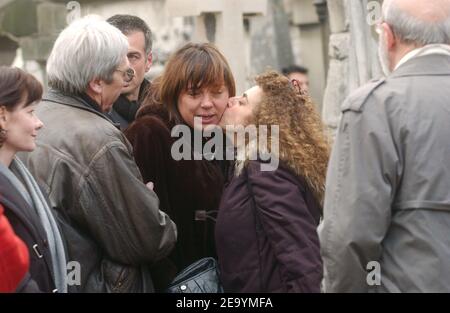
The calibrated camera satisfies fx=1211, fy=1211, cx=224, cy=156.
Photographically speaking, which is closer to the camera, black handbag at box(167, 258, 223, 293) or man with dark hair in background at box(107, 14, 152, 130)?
black handbag at box(167, 258, 223, 293)

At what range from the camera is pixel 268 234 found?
4.39m

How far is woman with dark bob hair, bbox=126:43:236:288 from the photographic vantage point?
491 centimetres

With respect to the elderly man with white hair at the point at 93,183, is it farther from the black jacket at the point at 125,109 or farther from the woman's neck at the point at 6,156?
the black jacket at the point at 125,109

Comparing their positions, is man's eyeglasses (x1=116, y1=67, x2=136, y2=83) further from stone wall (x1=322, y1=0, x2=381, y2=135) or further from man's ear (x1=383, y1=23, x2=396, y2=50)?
stone wall (x1=322, y1=0, x2=381, y2=135)

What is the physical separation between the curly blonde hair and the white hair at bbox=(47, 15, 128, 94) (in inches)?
23.0

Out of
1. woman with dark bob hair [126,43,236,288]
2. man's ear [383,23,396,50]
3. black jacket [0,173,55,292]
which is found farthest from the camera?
woman with dark bob hair [126,43,236,288]

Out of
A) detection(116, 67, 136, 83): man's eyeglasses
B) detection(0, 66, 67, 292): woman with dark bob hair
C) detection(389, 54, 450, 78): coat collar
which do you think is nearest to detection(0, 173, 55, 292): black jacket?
detection(0, 66, 67, 292): woman with dark bob hair

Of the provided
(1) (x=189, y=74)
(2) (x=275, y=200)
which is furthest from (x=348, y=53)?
(2) (x=275, y=200)

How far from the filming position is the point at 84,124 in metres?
4.50

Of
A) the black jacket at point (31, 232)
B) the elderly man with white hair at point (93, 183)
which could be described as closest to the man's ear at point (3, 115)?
the black jacket at point (31, 232)

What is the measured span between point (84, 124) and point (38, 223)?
557 mm

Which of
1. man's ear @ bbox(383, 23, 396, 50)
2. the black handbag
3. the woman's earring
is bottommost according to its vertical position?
the black handbag

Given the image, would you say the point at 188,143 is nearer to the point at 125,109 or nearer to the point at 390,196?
the point at 125,109
